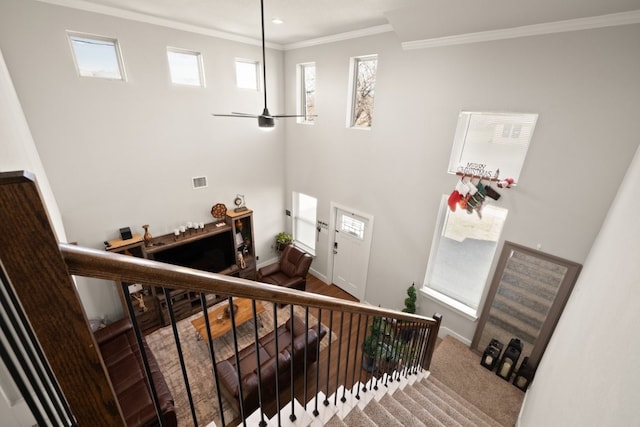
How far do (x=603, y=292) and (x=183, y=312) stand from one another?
5431mm

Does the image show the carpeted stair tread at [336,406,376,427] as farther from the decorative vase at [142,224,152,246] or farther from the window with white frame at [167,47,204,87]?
the window with white frame at [167,47,204,87]

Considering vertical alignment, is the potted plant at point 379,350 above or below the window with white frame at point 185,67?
below

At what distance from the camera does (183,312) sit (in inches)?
192

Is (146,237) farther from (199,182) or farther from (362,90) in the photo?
(362,90)

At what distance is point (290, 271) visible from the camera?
5.62 metres

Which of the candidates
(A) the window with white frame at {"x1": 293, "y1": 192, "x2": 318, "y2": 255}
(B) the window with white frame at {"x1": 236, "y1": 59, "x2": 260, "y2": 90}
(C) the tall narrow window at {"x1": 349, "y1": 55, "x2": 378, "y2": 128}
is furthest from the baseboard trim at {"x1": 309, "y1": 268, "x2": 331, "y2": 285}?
(B) the window with white frame at {"x1": 236, "y1": 59, "x2": 260, "y2": 90}

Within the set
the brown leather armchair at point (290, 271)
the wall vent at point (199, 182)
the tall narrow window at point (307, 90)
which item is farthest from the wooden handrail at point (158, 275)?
the tall narrow window at point (307, 90)

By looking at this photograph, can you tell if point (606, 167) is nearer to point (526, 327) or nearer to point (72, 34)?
point (526, 327)

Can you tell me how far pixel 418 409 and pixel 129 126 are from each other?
204 inches

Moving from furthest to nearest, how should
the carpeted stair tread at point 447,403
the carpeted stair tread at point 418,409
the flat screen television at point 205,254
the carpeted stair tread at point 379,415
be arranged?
the flat screen television at point 205,254 < the carpeted stair tread at point 447,403 < the carpeted stair tread at point 418,409 < the carpeted stair tread at point 379,415

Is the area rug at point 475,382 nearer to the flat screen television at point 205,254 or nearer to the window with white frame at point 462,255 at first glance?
the window with white frame at point 462,255

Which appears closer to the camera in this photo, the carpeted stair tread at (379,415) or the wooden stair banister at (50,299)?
the wooden stair banister at (50,299)

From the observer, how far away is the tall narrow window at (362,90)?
14.9ft

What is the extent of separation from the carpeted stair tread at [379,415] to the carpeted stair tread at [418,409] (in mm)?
394
